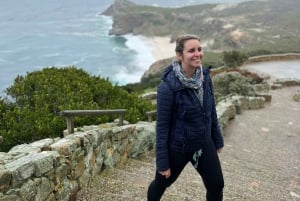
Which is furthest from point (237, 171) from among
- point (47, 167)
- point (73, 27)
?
point (73, 27)

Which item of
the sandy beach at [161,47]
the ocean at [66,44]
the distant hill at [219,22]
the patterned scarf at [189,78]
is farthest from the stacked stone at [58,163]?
the distant hill at [219,22]

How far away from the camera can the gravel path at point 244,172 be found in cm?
630

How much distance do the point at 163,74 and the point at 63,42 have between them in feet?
267

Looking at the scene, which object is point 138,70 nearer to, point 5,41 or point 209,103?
point 5,41

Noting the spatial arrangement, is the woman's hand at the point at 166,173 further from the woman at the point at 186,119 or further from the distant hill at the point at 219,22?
the distant hill at the point at 219,22

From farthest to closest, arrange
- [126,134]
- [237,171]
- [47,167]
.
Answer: [237,171] < [126,134] < [47,167]

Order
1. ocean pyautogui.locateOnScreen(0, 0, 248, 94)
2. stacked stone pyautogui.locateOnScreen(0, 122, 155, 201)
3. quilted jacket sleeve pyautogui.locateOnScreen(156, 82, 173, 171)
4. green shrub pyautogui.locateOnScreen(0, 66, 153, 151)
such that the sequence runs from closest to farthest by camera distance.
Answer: quilted jacket sleeve pyautogui.locateOnScreen(156, 82, 173, 171) < stacked stone pyautogui.locateOnScreen(0, 122, 155, 201) < green shrub pyautogui.locateOnScreen(0, 66, 153, 151) < ocean pyautogui.locateOnScreen(0, 0, 248, 94)

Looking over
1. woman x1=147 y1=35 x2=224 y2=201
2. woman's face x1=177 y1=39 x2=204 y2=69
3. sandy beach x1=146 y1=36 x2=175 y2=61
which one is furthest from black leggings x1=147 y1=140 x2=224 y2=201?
sandy beach x1=146 y1=36 x2=175 y2=61

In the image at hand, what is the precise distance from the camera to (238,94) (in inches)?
805

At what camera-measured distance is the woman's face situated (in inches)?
157

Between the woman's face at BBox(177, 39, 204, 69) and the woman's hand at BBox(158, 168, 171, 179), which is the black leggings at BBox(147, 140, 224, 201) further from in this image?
the woman's face at BBox(177, 39, 204, 69)

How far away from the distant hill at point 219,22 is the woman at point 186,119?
234 ft

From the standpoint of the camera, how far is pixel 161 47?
79.7 meters

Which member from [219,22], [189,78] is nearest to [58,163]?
[189,78]
